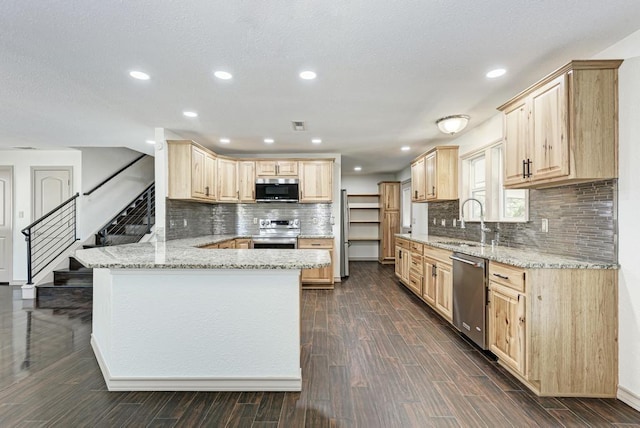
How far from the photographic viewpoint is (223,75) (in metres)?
2.56

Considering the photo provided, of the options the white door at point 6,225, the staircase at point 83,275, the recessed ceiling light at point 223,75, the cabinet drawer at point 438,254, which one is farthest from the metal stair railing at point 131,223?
the cabinet drawer at point 438,254

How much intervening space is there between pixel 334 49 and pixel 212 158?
3245mm

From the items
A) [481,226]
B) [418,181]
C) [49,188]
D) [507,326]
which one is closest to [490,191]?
[481,226]

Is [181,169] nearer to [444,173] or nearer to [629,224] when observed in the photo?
[444,173]

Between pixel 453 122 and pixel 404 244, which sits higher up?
pixel 453 122

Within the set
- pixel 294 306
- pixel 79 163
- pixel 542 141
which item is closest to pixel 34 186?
pixel 79 163

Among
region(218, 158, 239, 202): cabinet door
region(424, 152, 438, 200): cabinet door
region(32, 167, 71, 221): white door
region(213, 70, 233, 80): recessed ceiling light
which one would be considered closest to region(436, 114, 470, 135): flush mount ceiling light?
region(424, 152, 438, 200): cabinet door

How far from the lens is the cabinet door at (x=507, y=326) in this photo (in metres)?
2.21

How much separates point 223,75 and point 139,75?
2.28ft

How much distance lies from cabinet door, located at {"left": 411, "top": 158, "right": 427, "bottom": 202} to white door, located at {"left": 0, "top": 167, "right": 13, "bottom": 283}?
287 inches

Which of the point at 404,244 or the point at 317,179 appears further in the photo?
the point at 317,179

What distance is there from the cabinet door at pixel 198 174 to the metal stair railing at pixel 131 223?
1223 millimetres

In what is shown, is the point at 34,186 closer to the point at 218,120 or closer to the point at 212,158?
the point at 212,158

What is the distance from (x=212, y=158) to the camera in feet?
15.9
